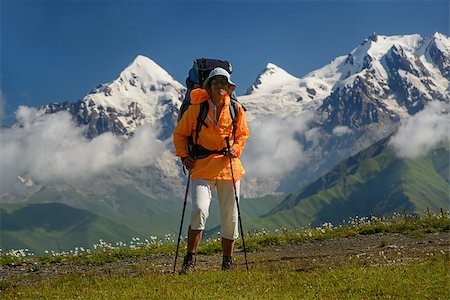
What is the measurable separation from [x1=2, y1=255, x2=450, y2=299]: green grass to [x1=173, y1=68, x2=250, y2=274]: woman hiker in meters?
1.21

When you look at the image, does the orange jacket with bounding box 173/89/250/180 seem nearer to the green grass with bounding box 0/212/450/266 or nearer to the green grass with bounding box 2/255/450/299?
the green grass with bounding box 2/255/450/299

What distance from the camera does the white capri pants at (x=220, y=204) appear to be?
13.2 m

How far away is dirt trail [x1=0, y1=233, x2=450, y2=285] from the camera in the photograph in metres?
13.7

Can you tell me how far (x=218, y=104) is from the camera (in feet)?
44.2

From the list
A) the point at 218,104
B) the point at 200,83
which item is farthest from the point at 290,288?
the point at 200,83

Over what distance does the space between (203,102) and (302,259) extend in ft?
15.8

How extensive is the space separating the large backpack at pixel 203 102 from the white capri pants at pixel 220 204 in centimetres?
73

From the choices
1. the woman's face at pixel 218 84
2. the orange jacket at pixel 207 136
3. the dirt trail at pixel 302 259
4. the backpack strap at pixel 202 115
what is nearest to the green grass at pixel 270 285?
the dirt trail at pixel 302 259

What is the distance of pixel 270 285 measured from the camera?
1088cm

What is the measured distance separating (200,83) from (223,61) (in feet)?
2.54

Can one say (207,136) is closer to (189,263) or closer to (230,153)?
(230,153)

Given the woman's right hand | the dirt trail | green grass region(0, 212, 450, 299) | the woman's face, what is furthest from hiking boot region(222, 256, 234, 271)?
the woman's face

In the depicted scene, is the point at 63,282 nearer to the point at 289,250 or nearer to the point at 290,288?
the point at 290,288

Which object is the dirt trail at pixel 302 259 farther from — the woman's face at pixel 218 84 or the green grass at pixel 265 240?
the woman's face at pixel 218 84
